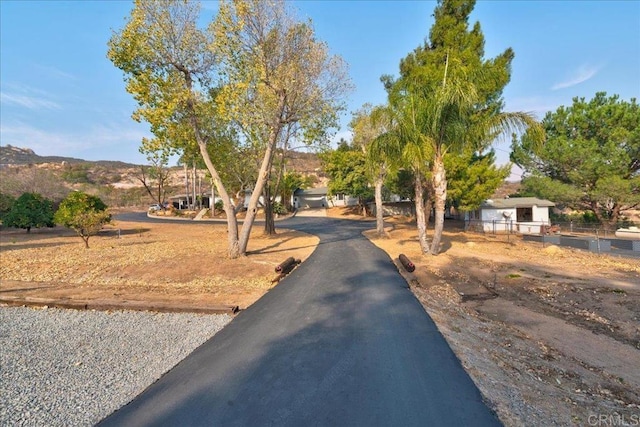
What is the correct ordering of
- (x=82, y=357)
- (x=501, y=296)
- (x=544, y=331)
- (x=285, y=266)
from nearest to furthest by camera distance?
(x=82, y=357) < (x=544, y=331) < (x=501, y=296) < (x=285, y=266)

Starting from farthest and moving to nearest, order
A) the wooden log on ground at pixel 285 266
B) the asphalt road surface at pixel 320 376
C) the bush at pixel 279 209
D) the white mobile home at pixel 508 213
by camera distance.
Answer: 1. the bush at pixel 279 209
2. the white mobile home at pixel 508 213
3. the wooden log on ground at pixel 285 266
4. the asphalt road surface at pixel 320 376

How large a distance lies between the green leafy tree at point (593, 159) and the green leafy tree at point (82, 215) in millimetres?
28926

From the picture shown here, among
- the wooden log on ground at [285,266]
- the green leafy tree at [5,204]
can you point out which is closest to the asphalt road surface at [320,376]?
the wooden log on ground at [285,266]

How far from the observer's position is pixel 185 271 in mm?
11195

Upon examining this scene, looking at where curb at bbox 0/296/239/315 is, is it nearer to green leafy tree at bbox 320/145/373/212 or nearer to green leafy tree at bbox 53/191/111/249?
green leafy tree at bbox 53/191/111/249

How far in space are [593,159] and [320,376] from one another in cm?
3021

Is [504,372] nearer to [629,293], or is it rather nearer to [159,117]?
[629,293]

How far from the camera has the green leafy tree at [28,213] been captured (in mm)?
22875

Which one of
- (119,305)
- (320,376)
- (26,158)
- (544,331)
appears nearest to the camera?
(320,376)

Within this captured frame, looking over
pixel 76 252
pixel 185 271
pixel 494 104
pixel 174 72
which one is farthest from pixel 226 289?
pixel 494 104

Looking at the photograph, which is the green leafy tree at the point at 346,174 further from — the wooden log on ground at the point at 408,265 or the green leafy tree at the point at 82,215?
the wooden log on ground at the point at 408,265

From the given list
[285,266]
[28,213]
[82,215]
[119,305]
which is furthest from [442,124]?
[28,213]

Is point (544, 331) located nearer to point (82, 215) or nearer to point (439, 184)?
point (439, 184)

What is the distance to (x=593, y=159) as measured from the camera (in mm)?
25312
